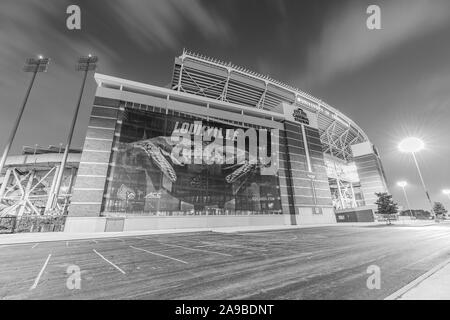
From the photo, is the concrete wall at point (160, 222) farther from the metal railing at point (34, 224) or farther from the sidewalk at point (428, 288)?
the sidewalk at point (428, 288)

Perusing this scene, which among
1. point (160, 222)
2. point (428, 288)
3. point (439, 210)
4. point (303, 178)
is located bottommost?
point (428, 288)

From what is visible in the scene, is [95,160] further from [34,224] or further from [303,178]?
[303,178]

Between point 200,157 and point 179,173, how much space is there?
15.1 feet

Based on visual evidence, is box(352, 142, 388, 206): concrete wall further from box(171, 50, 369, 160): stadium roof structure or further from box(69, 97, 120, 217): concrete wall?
box(69, 97, 120, 217): concrete wall

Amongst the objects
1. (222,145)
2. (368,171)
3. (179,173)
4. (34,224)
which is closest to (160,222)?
(179,173)

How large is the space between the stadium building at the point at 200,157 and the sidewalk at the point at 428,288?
27.1 metres

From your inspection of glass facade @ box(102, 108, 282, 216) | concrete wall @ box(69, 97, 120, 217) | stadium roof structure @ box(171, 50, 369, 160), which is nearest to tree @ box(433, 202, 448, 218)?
stadium roof structure @ box(171, 50, 369, 160)

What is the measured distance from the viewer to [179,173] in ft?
98.9

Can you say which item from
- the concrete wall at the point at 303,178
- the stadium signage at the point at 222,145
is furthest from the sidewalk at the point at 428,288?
the concrete wall at the point at 303,178

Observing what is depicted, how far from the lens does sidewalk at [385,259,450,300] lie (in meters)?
3.41

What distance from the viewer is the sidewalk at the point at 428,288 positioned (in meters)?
3.41

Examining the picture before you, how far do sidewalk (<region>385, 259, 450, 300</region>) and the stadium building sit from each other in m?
27.1
